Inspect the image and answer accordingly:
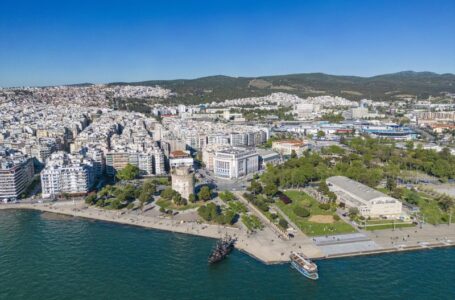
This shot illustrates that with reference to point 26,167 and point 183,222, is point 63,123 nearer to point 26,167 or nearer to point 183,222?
point 26,167

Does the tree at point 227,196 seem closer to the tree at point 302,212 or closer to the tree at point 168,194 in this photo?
the tree at point 168,194

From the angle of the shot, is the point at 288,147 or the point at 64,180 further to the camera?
the point at 288,147

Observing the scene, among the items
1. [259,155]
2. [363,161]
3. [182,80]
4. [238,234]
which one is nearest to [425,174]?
[363,161]

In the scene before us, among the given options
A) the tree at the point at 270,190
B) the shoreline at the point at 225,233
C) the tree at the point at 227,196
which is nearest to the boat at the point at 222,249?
the shoreline at the point at 225,233

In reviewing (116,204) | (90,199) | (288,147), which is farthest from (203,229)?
(288,147)

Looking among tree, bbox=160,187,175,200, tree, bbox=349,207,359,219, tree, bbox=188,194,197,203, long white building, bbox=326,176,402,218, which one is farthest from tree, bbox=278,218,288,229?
tree, bbox=160,187,175,200

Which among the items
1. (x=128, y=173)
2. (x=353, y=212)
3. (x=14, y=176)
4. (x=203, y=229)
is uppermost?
(x=14, y=176)

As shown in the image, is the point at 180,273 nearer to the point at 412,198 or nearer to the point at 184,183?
the point at 184,183

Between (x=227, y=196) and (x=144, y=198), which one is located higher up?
(x=144, y=198)
